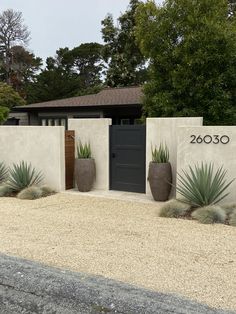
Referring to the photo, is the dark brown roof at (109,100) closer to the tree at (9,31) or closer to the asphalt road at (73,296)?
the asphalt road at (73,296)

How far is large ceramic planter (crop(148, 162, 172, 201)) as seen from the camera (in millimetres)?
9430

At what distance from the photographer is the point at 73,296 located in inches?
153

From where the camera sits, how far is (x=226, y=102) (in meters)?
11.6

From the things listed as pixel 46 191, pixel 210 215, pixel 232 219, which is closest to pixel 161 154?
pixel 210 215

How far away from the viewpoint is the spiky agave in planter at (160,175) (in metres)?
9.43

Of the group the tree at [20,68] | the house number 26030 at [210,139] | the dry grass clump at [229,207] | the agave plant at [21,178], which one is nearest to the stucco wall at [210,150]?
the house number 26030 at [210,139]

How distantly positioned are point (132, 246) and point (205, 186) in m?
2.70

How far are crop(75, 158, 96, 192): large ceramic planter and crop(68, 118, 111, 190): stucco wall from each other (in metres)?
0.25

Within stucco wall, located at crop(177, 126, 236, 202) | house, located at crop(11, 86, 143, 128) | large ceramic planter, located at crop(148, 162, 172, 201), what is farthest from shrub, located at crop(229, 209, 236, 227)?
house, located at crop(11, 86, 143, 128)

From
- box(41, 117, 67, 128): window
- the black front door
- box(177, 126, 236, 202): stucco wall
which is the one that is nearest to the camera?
box(177, 126, 236, 202): stucco wall

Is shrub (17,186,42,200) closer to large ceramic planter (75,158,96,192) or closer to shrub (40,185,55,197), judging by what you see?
shrub (40,185,55,197)

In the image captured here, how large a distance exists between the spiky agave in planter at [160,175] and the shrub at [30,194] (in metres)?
2.77

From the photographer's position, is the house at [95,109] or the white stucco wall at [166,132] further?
the house at [95,109]

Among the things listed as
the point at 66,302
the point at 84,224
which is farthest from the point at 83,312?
the point at 84,224
